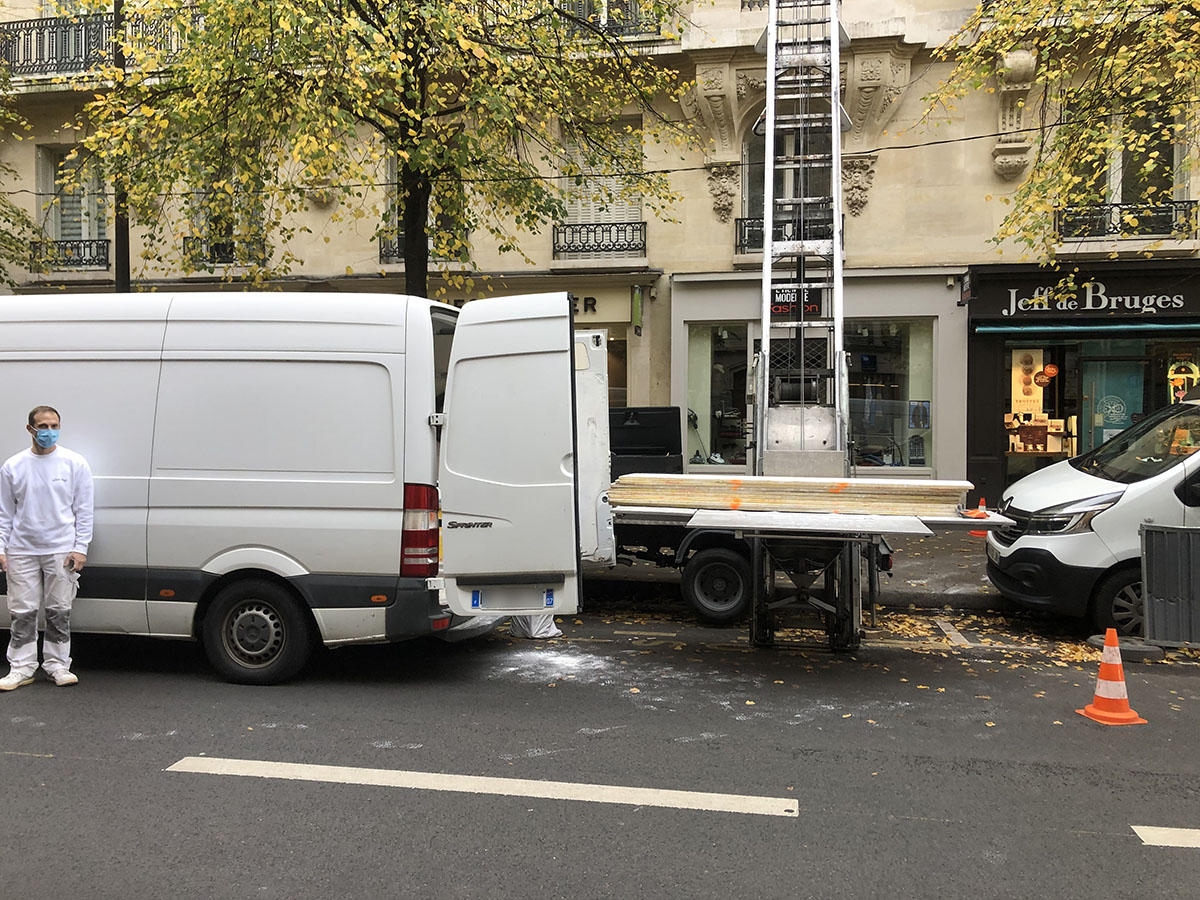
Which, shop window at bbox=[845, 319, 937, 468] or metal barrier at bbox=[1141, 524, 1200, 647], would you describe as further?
shop window at bbox=[845, 319, 937, 468]

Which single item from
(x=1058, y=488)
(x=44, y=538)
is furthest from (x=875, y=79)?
(x=44, y=538)

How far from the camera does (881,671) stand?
20.3 feet

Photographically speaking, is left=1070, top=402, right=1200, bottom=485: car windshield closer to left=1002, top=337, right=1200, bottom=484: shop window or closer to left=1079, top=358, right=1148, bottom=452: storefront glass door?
left=1002, top=337, right=1200, bottom=484: shop window

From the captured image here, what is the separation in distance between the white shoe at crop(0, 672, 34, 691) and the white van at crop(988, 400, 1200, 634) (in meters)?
6.87

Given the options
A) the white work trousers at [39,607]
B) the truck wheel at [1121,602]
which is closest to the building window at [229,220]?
the white work trousers at [39,607]

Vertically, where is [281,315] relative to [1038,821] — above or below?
above

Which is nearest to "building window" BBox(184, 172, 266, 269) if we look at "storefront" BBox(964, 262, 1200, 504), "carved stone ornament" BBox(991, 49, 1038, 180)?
"storefront" BBox(964, 262, 1200, 504)

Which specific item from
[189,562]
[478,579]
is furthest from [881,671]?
[189,562]

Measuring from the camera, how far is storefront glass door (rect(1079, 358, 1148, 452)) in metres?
13.7

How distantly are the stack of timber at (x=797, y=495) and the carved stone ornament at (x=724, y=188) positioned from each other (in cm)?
909

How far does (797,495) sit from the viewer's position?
18.6 feet

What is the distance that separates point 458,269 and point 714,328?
4310 mm

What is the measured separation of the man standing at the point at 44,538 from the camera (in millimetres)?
5660

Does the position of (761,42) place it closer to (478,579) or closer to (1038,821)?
(478,579)
